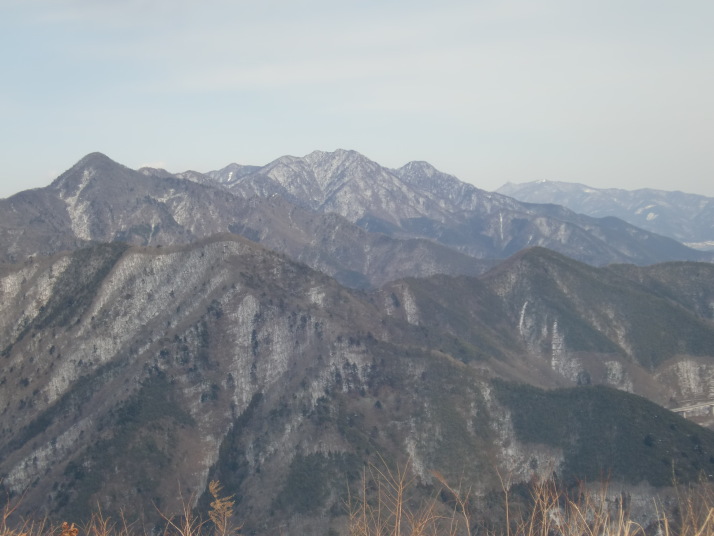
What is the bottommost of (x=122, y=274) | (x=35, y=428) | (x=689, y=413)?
(x=689, y=413)

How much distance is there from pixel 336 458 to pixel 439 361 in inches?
1617

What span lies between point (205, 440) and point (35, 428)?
48492 millimetres

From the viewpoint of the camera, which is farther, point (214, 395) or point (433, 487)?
point (214, 395)

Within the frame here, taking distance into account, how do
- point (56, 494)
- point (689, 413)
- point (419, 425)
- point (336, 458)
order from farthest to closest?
point (689, 413)
point (419, 425)
point (336, 458)
point (56, 494)

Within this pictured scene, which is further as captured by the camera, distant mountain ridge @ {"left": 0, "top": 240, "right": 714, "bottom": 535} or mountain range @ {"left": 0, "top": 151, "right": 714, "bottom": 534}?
distant mountain ridge @ {"left": 0, "top": 240, "right": 714, "bottom": 535}

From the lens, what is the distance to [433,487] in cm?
13388

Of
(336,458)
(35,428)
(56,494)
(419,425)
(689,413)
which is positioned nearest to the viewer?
(56,494)

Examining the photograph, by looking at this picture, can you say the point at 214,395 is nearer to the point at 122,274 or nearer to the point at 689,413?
the point at 122,274

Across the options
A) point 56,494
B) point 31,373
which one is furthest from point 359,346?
point 31,373

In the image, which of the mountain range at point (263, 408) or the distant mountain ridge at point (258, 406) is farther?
the distant mountain ridge at point (258, 406)

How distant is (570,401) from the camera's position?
150 m

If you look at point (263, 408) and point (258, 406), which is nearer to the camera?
point (263, 408)

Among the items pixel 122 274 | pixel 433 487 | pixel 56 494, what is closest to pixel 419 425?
pixel 433 487

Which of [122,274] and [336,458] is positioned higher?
[122,274]
